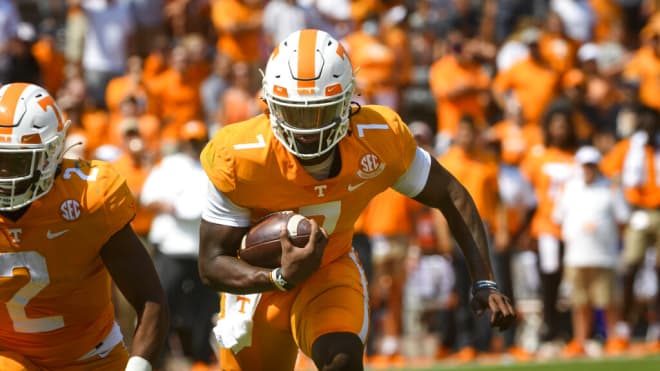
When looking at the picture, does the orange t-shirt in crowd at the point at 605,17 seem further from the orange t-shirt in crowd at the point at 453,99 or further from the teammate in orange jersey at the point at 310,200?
the teammate in orange jersey at the point at 310,200

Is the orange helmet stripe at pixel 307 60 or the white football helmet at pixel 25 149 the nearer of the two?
the white football helmet at pixel 25 149

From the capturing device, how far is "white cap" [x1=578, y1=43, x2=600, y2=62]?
500 inches

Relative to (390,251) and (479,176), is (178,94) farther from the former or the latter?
(479,176)

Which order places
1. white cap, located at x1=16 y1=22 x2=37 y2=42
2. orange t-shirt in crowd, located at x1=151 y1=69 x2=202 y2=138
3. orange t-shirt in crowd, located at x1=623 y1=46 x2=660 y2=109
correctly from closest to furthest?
white cap, located at x1=16 y1=22 x2=37 y2=42, orange t-shirt in crowd, located at x1=151 y1=69 x2=202 y2=138, orange t-shirt in crowd, located at x1=623 y1=46 x2=660 y2=109

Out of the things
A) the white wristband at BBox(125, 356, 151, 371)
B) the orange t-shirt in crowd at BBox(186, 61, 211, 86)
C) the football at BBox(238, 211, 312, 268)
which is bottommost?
the orange t-shirt in crowd at BBox(186, 61, 211, 86)

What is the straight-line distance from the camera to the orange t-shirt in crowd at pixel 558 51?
1273 centimetres

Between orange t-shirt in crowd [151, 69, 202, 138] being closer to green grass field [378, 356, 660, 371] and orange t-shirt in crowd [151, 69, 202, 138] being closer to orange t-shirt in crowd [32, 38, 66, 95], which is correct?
orange t-shirt in crowd [32, 38, 66, 95]

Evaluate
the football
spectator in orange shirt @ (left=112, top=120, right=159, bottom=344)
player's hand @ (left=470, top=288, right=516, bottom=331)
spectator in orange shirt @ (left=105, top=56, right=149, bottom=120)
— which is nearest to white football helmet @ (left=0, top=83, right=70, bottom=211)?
the football

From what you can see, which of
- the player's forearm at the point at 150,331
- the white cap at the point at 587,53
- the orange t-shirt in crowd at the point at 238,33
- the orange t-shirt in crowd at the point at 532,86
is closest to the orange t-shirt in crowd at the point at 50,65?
the orange t-shirt in crowd at the point at 238,33

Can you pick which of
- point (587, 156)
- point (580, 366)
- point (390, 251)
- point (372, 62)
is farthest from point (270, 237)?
point (372, 62)

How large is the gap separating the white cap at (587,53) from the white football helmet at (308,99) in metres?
7.95

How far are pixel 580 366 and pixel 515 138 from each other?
2.68 meters

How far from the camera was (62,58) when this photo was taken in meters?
12.5

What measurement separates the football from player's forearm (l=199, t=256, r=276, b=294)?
55 millimetres
